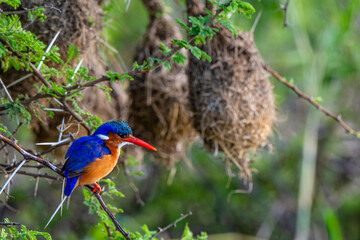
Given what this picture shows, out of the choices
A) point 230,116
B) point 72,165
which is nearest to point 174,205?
point 230,116

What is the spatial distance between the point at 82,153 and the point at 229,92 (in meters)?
1.40

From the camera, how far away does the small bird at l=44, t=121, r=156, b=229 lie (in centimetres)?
211

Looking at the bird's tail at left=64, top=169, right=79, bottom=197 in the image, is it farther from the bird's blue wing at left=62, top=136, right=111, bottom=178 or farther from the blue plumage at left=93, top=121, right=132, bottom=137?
the blue plumage at left=93, top=121, right=132, bottom=137

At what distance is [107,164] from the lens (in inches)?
88.3

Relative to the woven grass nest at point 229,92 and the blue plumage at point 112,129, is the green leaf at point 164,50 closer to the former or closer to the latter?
the blue plumage at point 112,129

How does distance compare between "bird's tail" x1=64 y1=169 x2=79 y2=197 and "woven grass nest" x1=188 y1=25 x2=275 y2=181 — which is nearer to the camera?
"bird's tail" x1=64 y1=169 x2=79 y2=197

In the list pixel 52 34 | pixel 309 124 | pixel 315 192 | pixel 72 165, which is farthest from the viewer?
pixel 315 192

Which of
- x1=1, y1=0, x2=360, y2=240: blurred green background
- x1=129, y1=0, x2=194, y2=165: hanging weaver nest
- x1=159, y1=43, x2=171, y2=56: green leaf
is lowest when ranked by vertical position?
x1=1, y1=0, x2=360, y2=240: blurred green background

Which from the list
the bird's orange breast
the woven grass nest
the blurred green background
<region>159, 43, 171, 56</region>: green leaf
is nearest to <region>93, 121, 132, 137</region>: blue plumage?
the bird's orange breast

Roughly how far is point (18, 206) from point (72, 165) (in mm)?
3263

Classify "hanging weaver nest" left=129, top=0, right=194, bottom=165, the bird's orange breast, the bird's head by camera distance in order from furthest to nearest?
1. "hanging weaver nest" left=129, top=0, right=194, bottom=165
2. the bird's head
3. the bird's orange breast

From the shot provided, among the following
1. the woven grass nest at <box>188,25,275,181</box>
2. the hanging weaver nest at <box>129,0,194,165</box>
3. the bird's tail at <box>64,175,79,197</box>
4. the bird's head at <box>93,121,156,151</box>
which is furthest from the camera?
the hanging weaver nest at <box>129,0,194,165</box>

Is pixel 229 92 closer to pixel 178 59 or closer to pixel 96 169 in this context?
pixel 178 59

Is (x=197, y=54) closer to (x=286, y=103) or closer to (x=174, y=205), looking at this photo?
(x=174, y=205)
